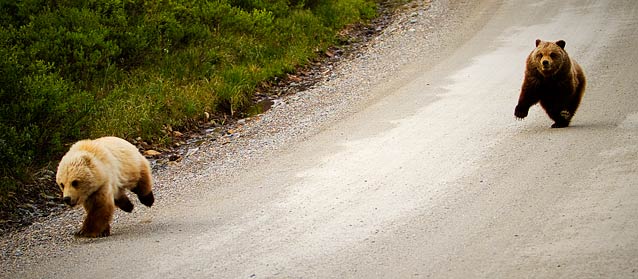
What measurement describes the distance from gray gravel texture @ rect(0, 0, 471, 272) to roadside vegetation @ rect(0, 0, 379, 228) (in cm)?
89

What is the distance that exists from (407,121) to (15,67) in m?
5.37

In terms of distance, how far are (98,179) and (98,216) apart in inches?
14.8

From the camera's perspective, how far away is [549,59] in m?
8.69

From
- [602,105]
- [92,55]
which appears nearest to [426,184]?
[602,105]

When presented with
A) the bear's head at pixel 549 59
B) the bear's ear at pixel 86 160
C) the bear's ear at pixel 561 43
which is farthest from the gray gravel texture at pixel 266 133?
the bear's ear at pixel 561 43

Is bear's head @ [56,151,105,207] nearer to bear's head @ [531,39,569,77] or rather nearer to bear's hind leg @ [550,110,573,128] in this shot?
bear's head @ [531,39,569,77]

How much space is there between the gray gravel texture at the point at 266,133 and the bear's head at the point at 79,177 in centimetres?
48

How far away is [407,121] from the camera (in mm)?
10070

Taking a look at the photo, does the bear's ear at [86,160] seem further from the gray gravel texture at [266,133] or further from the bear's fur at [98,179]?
the gray gravel texture at [266,133]

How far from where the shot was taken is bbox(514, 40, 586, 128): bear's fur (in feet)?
28.8

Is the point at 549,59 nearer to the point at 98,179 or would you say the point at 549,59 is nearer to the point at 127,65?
the point at 98,179

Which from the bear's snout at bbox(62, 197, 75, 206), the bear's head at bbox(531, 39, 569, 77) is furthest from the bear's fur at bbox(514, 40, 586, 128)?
the bear's snout at bbox(62, 197, 75, 206)

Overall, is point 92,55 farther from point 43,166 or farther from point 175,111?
point 43,166

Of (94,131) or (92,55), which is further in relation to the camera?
(92,55)
